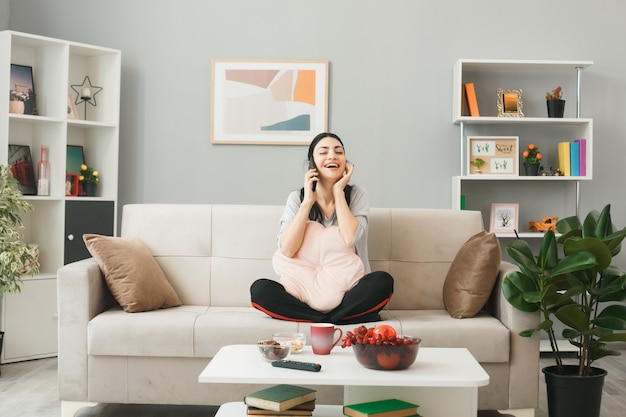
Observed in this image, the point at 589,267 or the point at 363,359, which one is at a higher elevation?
the point at 589,267

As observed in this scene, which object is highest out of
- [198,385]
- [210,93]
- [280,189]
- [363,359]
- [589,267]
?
[210,93]

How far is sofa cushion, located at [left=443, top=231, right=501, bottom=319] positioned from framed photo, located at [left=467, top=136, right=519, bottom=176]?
1486mm

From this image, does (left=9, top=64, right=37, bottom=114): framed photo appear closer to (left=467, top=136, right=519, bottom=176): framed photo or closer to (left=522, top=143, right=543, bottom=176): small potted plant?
(left=467, top=136, right=519, bottom=176): framed photo

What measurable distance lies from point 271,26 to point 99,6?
1.12 meters

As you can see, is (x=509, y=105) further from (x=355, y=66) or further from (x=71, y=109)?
(x=71, y=109)

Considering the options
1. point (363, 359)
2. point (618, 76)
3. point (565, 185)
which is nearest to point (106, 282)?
point (363, 359)

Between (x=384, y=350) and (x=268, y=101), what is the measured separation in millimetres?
2923

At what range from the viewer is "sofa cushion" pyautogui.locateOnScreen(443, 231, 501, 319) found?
3.27m

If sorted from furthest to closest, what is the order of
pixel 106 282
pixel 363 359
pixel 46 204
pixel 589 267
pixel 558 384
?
pixel 46 204 → pixel 106 282 → pixel 558 384 → pixel 589 267 → pixel 363 359

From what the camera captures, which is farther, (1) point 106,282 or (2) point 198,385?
(1) point 106,282

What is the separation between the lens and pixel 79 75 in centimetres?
485

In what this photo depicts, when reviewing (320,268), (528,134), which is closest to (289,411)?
(320,268)

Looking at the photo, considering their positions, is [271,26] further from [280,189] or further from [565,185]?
[565,185]

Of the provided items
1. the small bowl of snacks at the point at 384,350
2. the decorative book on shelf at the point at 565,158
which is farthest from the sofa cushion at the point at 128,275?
the decorative book on shelf at the point at 565,158
